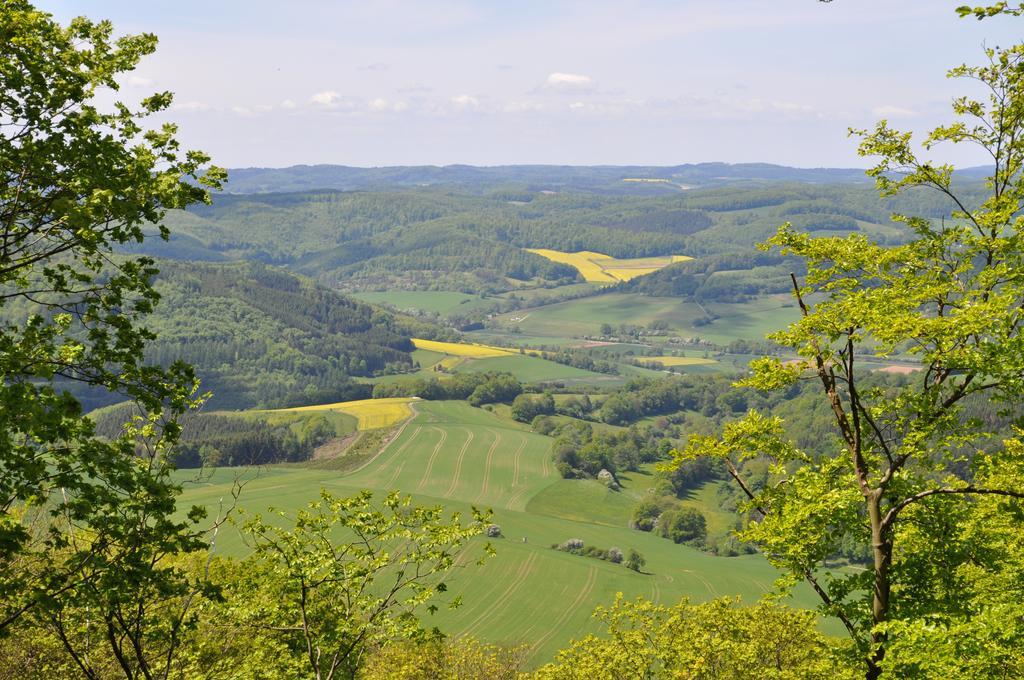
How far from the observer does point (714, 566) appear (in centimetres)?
12631

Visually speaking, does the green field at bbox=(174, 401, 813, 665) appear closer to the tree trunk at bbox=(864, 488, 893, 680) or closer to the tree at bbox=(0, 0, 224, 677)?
the tree trunk at bbox=(864, 488, 893, 680)

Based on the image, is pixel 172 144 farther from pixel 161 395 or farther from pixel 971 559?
pixel 971 559

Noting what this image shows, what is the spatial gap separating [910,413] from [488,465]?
156265 mm

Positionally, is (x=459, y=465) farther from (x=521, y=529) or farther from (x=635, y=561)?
(x=635, y=561)

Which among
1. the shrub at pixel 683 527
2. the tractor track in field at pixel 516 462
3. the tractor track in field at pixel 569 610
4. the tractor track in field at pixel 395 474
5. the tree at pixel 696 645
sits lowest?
the shrub at pixel 683 527

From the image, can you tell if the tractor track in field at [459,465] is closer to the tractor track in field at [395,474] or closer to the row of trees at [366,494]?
the tractor track in field at [395,474]

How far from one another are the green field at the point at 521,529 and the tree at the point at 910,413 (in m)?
72.1

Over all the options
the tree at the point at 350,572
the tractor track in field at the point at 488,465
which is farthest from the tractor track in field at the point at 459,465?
the tree at the point at 350,572

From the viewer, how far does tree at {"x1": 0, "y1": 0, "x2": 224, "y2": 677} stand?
473 inches

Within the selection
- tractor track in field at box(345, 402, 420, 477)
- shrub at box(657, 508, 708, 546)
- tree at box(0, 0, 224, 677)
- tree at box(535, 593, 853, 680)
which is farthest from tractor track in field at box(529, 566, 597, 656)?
tree at box(0, 0, 224, 677)

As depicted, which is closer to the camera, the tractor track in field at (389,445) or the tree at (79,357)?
the tree at (79,357)

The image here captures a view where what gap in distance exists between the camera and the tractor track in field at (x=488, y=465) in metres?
154

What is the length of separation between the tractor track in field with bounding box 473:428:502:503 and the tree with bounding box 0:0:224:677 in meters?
139

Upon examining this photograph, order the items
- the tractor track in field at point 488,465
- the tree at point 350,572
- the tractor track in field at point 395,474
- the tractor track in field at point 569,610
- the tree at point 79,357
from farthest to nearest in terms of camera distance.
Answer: the tractor track in field at point 395,474 → the tractor track in field at point 488,465 → the tractor track in field at point 569,610 → the tree at point 350,572 → the tree at point 79,357
